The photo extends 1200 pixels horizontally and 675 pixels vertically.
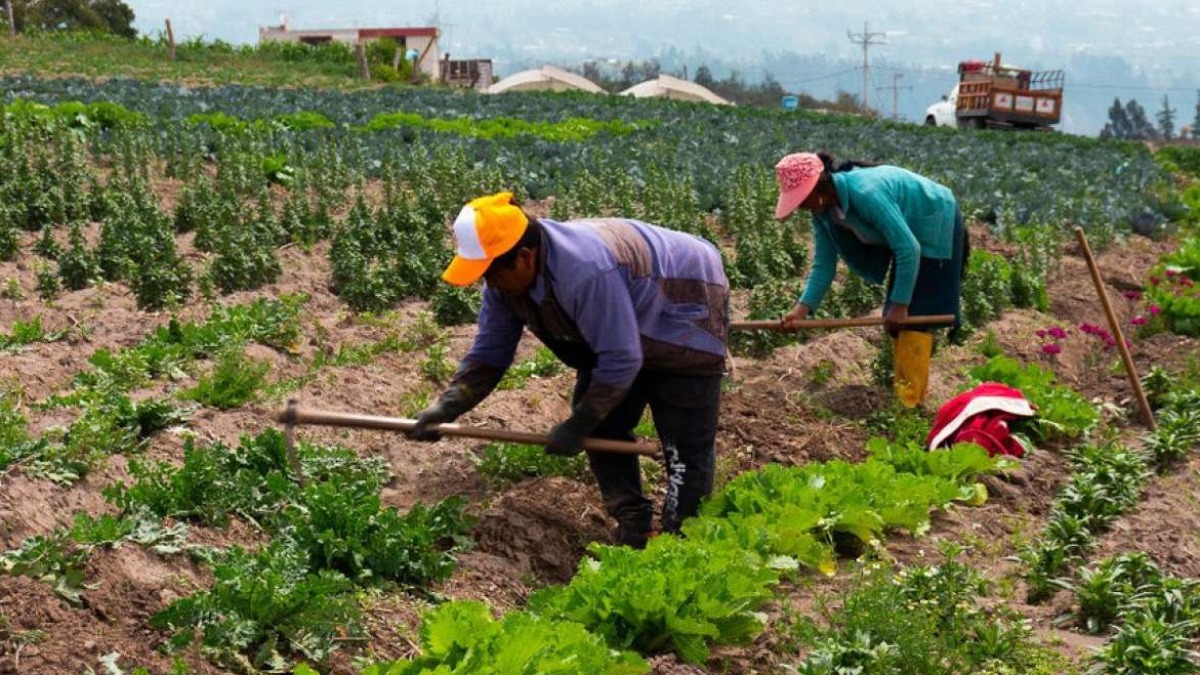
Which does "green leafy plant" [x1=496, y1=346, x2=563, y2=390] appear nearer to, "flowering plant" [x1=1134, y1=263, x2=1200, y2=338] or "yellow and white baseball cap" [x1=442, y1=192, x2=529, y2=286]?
"yellow and white baseball cap" [x1=442, y1=192, x2=529, y2=286]

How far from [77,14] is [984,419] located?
62.2 m

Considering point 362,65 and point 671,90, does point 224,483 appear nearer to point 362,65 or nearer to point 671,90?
point 362,65

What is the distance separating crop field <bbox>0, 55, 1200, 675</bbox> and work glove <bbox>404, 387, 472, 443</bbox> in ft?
0.99

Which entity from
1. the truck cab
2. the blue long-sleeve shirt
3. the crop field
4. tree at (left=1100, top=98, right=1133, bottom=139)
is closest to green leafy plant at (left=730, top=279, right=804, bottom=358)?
the crop field

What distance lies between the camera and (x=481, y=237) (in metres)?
4.89

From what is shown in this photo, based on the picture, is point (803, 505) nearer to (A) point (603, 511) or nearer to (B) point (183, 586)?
(A) point (603, 511)

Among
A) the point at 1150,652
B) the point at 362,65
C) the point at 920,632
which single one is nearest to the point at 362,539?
the point at 920,632

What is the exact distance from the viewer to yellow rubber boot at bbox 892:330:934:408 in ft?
26.9

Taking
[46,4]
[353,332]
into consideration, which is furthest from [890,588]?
[46,4]

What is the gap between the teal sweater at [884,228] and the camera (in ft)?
24.6

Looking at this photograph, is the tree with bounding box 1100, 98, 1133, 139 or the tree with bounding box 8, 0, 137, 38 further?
the tree with bounding box 1100, 98, 1133, 139

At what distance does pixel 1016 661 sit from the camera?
15.7 ft

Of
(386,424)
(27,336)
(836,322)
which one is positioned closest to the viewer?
(386,424)

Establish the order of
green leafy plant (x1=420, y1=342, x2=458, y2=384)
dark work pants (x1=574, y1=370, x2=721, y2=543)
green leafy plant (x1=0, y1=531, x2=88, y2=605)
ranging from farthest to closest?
green leafy plant (x1=420, y1=342, x2=458, y2=384)
dark work pants (x1=574, y1=370, x2=721, y2=543)
green leafy plant (x1=0, y1=531, x2=88, y2=605)
